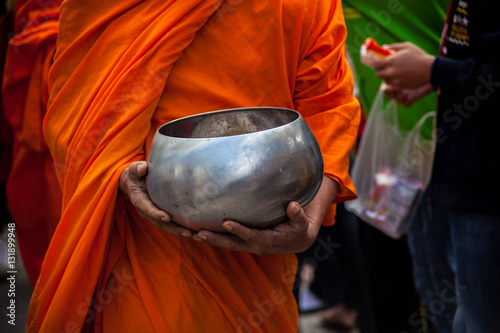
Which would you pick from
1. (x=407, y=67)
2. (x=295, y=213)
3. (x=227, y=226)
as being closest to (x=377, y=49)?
(x=407, y=67)

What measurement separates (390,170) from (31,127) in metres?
1.77

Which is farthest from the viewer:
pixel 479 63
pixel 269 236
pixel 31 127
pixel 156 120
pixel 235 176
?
pixel 31 127

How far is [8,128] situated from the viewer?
11.6 ft

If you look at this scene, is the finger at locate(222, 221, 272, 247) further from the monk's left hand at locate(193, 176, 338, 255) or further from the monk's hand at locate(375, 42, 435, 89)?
the monk's hand at locate(375, 42, 435, 89)

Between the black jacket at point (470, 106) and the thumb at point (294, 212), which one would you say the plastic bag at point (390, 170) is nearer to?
the black jacket at point (470, 106)

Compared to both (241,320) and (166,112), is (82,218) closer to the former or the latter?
(166,112)

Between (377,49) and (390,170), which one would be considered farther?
(390,170)

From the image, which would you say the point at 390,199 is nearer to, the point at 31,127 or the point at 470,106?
the point at 470,106

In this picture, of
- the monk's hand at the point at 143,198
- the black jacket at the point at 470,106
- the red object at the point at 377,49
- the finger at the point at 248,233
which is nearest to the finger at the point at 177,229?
the monk's hand at the point at 143,198

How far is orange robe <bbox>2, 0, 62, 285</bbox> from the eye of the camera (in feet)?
9.35

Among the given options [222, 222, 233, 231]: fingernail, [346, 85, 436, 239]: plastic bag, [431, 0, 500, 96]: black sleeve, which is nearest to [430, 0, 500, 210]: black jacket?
[431, 0, 500, 96]: black sleeve

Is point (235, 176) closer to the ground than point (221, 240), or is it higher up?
higher up

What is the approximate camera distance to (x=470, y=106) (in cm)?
220

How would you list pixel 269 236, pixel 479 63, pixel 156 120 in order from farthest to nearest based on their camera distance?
pixel 479 63 → pixel 156 120 → pixel 269 236
